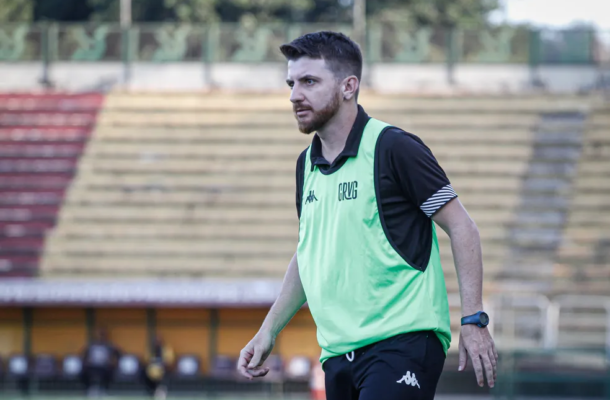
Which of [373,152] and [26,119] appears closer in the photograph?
[373,152]

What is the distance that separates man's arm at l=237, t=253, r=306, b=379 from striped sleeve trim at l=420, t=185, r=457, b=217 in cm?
73

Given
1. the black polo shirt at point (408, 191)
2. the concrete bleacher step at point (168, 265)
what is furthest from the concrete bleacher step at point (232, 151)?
the black polo shirt at point (408, 191)

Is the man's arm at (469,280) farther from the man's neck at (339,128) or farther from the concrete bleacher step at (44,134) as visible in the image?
the concrete bleacher step at (44,134)

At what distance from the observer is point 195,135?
2317cm

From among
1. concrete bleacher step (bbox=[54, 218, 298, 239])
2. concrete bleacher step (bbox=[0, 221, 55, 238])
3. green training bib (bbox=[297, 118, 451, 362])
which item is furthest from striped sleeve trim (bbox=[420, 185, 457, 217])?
concrete bleacher step (bbox=[0, 221, 55, 238])

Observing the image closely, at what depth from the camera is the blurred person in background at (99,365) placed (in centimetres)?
1880

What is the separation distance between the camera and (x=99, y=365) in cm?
A: 1892

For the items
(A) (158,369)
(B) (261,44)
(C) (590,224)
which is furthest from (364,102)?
(A) (158,369)

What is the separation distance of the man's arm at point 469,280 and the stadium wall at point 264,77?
20.6 m

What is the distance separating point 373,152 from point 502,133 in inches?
769

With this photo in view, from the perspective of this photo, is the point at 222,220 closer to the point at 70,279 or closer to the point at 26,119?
the point at 70,279

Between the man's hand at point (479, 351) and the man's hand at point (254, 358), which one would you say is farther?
the man's hand at point (254, 358)

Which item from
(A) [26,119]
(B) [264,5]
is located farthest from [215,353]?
(B) [264,5]

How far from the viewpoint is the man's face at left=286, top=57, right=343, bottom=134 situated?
12.3 feet
